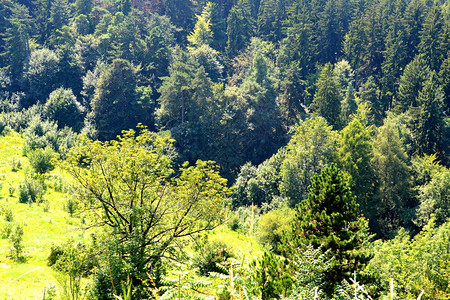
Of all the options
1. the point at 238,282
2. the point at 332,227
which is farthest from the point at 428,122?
the point at 238,282

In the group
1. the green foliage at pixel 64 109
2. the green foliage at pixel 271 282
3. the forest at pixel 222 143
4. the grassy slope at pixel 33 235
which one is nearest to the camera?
the green foliage at pixel 271 282

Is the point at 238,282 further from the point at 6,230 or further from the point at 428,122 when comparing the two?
the point at 428,122

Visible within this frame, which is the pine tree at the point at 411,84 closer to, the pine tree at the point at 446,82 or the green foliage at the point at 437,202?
the pine tree at the point at 446,82

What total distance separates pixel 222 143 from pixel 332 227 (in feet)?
111

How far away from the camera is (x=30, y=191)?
59.6 ft

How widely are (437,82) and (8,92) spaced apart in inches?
2236

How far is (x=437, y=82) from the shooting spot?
49562 millimetres

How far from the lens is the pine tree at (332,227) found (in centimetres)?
1141

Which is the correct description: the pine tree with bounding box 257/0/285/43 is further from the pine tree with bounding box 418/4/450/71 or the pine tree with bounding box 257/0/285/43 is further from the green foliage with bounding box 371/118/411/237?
the green foliage with bounding box 371/118/411/237

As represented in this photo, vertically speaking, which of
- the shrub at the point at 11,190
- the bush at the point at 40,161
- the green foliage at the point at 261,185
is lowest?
the shrub at the point at 11,190

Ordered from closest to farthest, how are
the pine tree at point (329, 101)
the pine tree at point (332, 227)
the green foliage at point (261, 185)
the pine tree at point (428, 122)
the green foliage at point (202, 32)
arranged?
1. the pine tree at point (332, 227)
2. the green foliage at point (261, 185)
3. the pine tree at point (329, 101)
4. the pine tree at point (428, 122)
5. the green foliage at point (202, 32)

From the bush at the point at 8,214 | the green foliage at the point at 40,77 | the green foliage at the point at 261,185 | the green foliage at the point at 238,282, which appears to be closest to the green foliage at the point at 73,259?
the bush at the point at 8,214

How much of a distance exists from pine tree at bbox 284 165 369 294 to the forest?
0.06 meters

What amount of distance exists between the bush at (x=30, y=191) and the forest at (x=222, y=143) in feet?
0.33
